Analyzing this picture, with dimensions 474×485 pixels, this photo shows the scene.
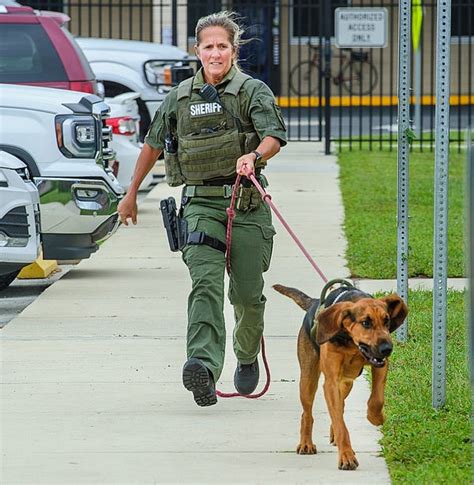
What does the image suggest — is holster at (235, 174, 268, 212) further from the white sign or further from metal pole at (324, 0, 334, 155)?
the white sign

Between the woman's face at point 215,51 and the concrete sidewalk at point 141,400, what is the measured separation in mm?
1568

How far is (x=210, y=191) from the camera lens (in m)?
6.69

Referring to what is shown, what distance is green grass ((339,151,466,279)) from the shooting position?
11164mm

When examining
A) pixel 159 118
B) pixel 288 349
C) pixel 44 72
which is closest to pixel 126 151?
pixel 44 72

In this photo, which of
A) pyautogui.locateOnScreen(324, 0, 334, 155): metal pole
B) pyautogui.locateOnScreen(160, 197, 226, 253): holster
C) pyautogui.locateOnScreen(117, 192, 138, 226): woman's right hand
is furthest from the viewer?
pyautogui.locateOnScreen(324, 0, 334, 155): metal pole

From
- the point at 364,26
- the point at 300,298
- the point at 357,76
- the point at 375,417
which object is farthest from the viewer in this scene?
the point at 357,76

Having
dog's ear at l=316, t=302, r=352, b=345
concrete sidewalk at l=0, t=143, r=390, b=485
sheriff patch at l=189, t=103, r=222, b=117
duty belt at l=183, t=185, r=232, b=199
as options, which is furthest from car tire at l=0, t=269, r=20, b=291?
dog's ear at l=316, t=302, r=352, b=345

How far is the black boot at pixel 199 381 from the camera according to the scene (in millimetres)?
6457

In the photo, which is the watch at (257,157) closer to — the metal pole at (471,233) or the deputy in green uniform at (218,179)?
the deputy in green uniform at (218,179)

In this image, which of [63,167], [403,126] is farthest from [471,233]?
[63,167]

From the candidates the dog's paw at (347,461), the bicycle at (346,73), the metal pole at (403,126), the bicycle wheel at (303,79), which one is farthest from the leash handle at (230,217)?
the bicycle wheel at (303,79)

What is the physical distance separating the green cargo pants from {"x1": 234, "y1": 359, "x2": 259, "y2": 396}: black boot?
108 mm

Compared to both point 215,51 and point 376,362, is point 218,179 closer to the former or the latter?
point 215,51

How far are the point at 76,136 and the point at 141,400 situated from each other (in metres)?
3.38
